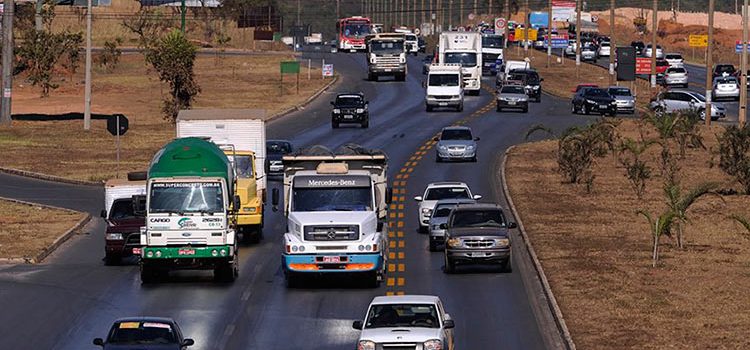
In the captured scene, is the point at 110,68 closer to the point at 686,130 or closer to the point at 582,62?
the point at 582,62

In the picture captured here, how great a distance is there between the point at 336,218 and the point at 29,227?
1730 cm

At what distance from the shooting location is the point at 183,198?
3856 cm

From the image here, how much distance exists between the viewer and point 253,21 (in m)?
193

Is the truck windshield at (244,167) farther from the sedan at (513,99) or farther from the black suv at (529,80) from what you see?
the black suv at (529,80)

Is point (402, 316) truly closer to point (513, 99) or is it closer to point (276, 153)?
point (276, 153)

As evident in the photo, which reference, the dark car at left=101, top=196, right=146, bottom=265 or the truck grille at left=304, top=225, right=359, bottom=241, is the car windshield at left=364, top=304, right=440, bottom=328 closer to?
the truck grille at left=304, top=225, right=359, bottom=241

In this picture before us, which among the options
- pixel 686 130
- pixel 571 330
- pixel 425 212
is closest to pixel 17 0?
pixel 686 130

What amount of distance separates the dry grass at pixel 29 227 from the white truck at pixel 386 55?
55979mm

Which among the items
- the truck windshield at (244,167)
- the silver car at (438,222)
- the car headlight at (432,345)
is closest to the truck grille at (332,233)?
the silver car at (438,222)

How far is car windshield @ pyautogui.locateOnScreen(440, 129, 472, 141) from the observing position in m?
72.2

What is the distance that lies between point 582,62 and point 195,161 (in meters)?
111

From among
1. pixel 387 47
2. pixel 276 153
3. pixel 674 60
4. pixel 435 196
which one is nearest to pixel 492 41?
pixel 674 60

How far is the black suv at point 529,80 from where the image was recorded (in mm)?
100875

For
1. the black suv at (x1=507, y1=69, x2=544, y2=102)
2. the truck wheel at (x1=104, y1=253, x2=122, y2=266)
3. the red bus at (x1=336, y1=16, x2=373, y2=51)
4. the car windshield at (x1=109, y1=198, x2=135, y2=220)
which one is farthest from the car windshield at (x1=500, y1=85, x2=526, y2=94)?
the red bus at (x1=336, y1=16, x2=373, y2=51)
